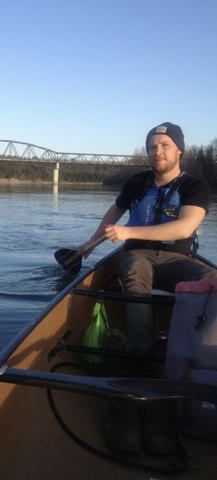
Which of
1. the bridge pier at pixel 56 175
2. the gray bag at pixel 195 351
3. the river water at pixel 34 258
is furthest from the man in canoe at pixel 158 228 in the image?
the bridge pier at pixel 56 175

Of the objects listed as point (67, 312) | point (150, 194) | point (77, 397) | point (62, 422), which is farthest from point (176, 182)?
point (62, 422)

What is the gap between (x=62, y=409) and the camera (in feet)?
6.29

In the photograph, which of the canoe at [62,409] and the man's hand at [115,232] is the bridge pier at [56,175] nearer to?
the man's hand at [115,232]

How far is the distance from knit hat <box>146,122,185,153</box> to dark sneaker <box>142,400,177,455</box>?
69.3 inches

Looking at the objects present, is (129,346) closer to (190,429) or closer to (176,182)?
(190,429)

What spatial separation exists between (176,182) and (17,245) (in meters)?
7.02

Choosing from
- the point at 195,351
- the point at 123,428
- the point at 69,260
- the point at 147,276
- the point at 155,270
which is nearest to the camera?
the point at 123,428

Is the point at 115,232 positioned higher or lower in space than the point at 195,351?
higher

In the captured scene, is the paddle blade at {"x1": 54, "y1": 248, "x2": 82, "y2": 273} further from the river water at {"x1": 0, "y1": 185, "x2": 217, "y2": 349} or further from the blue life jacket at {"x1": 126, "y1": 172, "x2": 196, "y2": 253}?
the blue life jacket at {"x1": 126, "y1": 172, "x2": 196, "y2": 253}

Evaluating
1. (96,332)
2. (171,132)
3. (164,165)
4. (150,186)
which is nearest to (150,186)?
(150,186)

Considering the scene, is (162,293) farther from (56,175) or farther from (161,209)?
(56,175)

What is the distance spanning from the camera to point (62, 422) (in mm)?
1798

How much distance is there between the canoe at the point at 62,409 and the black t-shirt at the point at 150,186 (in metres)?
0.64

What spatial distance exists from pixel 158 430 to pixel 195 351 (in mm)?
361
